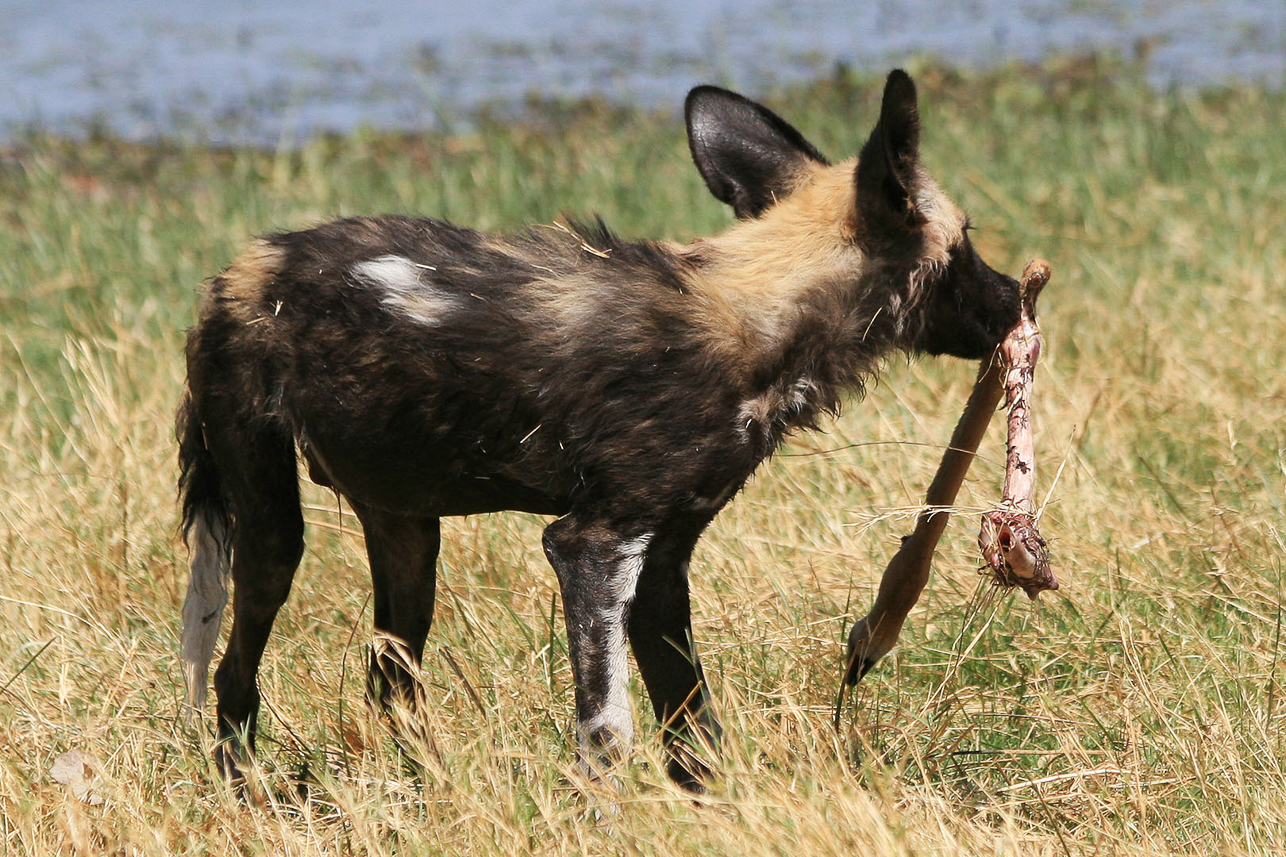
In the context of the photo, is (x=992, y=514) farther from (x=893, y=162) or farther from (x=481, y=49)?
(x=481, y=49)

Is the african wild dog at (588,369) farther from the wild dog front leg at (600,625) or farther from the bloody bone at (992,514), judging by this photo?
the bloody bone at (992,514)

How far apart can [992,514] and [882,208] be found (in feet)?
2.16

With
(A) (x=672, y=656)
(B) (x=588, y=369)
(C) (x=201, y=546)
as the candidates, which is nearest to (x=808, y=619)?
(A) (x=672, y=656)

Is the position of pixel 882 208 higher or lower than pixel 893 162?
lower

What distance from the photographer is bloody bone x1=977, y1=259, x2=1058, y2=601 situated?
9.39 feet

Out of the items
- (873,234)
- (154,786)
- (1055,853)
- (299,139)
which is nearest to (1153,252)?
(873,234)

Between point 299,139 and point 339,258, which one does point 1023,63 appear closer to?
point 299,139

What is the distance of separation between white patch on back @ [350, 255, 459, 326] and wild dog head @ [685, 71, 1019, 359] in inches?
27.9

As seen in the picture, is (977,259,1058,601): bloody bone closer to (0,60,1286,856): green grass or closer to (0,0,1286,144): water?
(0,60,1286,856): green grass

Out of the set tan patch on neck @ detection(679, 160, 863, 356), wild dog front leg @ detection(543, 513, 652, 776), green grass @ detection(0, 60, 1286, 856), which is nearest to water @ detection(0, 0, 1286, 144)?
green grass @ detection(0, 60, 1286, 856)

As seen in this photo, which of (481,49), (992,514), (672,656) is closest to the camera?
(992,514)

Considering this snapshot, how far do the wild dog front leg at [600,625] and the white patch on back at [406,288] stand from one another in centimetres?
53

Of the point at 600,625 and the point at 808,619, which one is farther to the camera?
the point at 808,619

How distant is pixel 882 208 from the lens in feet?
10.4
